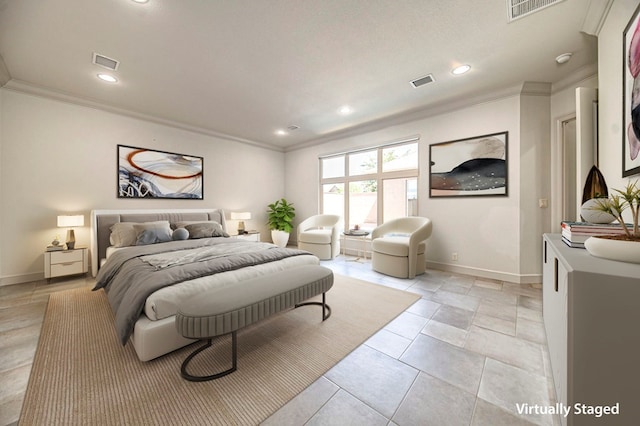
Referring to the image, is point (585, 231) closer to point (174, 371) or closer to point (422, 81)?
point (422, 81)

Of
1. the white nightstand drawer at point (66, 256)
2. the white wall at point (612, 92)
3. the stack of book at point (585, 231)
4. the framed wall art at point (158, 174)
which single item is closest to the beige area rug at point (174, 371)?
the white nightstand drawer at point (66, 256)

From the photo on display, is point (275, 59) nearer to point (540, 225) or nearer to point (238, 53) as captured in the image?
point (238, 53)

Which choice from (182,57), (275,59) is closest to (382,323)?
(275,59)

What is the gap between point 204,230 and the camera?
13.1 ft

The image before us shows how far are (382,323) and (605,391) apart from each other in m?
1.52

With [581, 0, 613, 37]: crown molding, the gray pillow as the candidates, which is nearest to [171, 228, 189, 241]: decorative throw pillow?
the gray pillow

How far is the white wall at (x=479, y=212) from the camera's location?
3283 mm

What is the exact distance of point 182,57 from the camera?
2.59 meters

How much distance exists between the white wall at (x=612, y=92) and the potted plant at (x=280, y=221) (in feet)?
17.5

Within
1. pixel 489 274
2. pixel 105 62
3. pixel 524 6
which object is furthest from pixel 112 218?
pixel 489 274

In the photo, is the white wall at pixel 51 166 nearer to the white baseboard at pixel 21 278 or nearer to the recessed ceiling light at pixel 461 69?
the white baseboard at pixel 21 278

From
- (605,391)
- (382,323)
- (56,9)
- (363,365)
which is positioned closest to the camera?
(605,391)

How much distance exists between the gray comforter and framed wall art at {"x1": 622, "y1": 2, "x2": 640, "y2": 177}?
287 centimetres

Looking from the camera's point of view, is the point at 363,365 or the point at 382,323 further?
the point at 382,323
